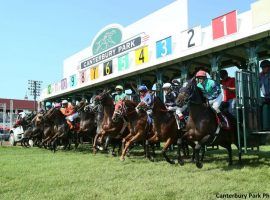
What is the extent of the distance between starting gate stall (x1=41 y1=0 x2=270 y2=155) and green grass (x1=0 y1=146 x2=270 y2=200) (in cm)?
144

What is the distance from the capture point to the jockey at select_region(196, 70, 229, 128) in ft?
34.3

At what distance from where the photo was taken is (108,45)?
2375cm

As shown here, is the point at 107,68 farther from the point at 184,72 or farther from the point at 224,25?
the point at 224,25

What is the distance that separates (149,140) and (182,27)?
664cm

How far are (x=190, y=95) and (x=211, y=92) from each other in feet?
2.93

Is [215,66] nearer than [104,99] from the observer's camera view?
Yes

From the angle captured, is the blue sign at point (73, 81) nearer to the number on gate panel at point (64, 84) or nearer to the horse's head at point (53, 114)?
the number on gate panel at point (64, 84)

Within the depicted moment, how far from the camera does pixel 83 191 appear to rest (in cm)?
778

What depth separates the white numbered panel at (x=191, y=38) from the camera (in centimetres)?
1427

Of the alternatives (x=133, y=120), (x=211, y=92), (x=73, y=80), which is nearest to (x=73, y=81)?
(x=73, y=80)

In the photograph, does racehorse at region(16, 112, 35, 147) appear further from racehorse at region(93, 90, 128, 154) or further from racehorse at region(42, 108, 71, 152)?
racehorse at region(93, 90, 128, 154)

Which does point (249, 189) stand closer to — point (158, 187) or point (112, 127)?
point (158, 187)

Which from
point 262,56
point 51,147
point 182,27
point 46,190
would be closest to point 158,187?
point 46,190

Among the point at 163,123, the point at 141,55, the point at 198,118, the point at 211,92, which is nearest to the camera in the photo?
the point at 198,118
